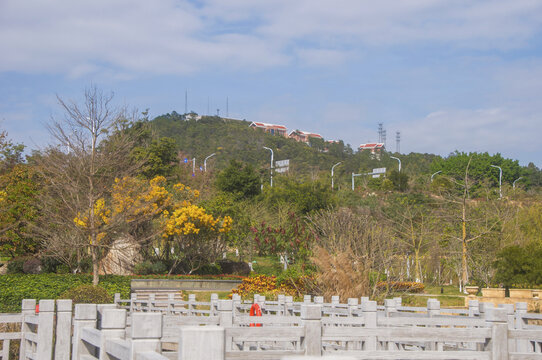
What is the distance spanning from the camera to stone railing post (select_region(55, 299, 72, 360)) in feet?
23.5

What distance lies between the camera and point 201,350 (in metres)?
3.13

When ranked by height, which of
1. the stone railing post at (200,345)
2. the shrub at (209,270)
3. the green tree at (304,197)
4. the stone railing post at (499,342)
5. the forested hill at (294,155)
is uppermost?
the forested hill at (294,155)

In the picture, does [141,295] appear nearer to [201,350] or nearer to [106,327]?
[106,327]

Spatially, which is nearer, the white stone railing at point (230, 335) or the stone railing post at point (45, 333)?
the white stone railing at point (230, 335)

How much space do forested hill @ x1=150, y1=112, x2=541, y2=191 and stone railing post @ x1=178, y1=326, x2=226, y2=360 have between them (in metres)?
70.2

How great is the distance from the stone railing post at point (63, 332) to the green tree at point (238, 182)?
4402 centimetres

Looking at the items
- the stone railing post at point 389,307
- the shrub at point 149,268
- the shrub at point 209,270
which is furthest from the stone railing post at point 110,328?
the shrub at point 209,270

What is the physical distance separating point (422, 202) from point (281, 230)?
23768 mm

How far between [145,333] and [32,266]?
3045 cm

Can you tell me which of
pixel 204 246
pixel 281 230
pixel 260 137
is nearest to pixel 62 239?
pixel 204 246

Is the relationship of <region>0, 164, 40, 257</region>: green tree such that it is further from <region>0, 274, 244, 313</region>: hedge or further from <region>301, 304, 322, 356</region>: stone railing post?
<region>301, 304, 322, 356</region>: stone railing post

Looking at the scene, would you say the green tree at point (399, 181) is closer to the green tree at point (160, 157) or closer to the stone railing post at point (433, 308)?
the green tree at point (160, 157)

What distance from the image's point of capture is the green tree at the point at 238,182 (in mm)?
52188

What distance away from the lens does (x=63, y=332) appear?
730 cm
